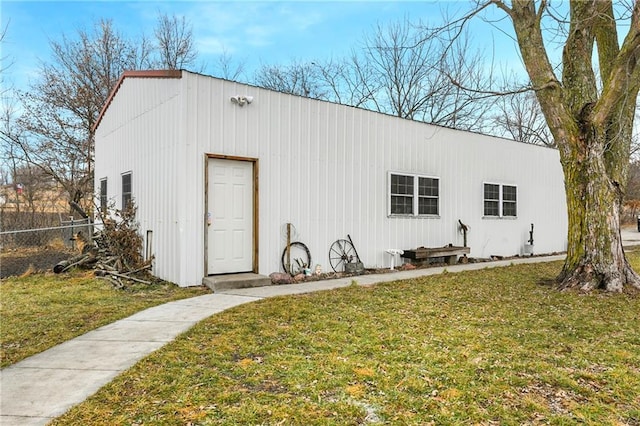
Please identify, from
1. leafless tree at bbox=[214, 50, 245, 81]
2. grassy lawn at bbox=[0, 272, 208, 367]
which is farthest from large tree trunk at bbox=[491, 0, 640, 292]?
leafless tree at bbox=[214, 50, 245, 81]

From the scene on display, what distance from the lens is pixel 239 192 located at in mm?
7234

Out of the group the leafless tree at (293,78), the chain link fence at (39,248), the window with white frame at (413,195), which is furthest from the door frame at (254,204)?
the leafless tree at (293,78)

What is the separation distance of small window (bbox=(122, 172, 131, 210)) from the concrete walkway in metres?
4.26

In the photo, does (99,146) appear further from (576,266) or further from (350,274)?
(576,266)

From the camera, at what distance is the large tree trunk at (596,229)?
253 inches

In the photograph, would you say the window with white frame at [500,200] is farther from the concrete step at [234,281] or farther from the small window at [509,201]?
the concrete step at [234,281]

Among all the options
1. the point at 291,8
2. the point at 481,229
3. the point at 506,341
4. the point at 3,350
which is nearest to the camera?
the point at 3,350

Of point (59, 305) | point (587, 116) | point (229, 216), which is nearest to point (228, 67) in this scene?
point (229, 216)

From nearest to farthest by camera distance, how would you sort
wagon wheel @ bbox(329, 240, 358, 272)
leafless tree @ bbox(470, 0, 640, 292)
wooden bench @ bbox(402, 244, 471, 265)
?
leafless tree @ bbox(470, 0, 640, 292) → wagon wheel @ bbox(329, 240, 358, 272) → wooden bench @ bbox(402, 244, 471, 265)

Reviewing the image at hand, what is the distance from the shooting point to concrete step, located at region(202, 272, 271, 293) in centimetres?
641

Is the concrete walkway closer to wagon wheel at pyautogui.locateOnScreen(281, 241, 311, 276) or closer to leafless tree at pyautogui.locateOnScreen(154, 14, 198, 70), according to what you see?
wagon wheel at pyautogui.locateOnScreen(281, 241, 311, 276)

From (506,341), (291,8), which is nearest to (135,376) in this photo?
(506,341)

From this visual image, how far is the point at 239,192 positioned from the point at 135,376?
4.45m

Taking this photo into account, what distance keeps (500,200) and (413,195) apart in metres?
3.52
